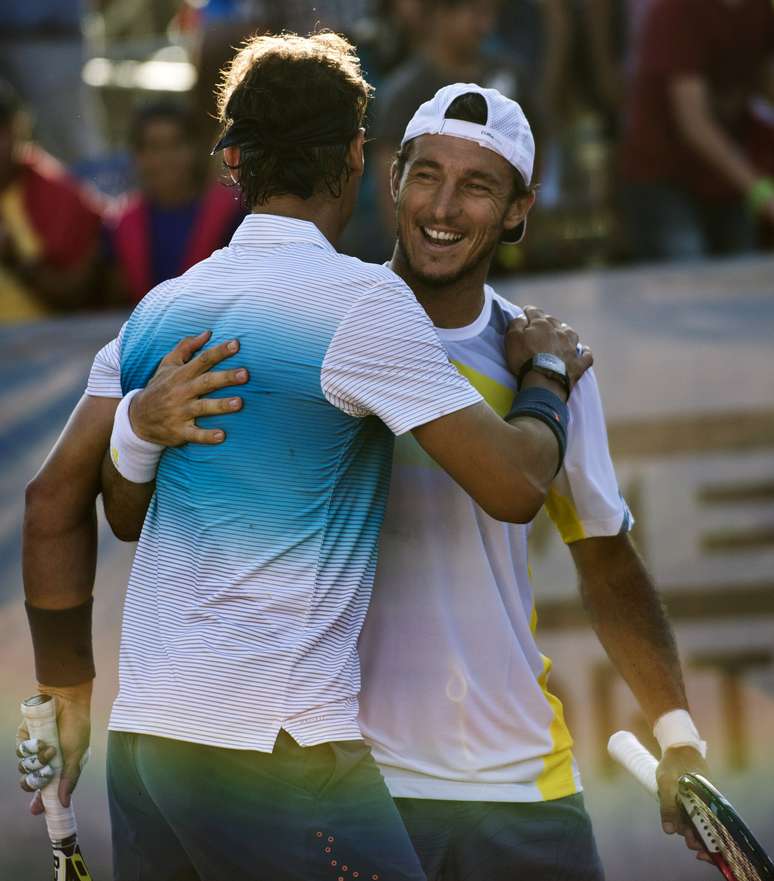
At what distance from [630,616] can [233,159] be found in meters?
1.24

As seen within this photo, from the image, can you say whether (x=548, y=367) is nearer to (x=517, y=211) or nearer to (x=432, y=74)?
(x=517, y=211)

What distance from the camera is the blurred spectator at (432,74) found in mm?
5535

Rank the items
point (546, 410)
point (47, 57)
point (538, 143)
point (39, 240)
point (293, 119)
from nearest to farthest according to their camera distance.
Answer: point (293, 119), point (546, 410), point (538, 143), point (39, 240), point (47, 57)

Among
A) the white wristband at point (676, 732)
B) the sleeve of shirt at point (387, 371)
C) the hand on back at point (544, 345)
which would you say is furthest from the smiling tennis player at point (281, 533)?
the white wristband at point (676, 732)

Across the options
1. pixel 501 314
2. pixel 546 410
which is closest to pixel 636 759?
pixel 546 410

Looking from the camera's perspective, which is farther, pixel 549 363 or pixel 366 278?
pixel 549 363

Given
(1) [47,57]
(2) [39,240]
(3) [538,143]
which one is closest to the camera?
(3) [538,143]

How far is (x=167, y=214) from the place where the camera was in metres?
6.07

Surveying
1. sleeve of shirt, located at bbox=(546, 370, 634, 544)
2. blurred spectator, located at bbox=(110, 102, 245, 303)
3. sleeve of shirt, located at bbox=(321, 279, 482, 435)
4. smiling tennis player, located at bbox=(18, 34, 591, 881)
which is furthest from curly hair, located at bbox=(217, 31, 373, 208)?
blurred spectator, located at bbox=(110, 102, 245, 303)

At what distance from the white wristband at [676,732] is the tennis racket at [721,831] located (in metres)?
0.11

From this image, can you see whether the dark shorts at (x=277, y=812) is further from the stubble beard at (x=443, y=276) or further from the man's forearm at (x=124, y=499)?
the stubble beard at (x=443, y=276)

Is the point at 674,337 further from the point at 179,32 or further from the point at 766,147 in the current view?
the point at 179,32

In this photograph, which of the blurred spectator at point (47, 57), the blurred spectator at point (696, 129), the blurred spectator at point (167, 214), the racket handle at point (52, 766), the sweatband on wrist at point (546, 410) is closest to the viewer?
the sweatband on wrist at point (546, 410)

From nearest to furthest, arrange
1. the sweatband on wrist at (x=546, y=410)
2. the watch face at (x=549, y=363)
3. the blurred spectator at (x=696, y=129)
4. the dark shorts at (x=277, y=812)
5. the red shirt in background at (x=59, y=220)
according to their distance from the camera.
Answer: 1. the dark shorts at (x=277, y=812)
2. the sweatband on wrist at (x=546, y=410)
3. the watch face at (x=549, y=363)
4. the blurred spectator at (x=696, y=129)
5. the red shirt in background at (x=59, y=220)
